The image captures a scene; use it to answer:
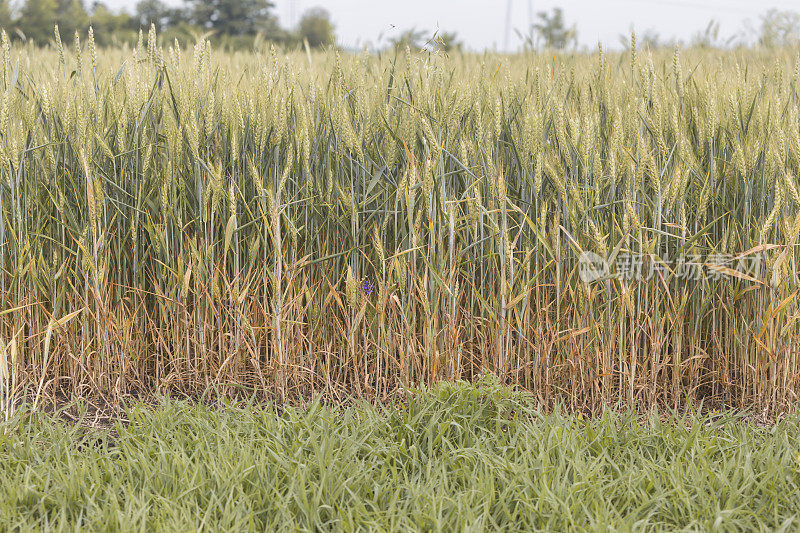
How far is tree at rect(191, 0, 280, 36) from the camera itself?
13633mm

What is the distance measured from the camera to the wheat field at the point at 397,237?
186 cm

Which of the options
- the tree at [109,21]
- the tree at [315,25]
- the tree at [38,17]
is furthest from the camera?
the tree at [315,25]

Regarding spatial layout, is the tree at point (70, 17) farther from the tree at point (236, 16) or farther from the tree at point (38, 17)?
the tree at point (236, 16)

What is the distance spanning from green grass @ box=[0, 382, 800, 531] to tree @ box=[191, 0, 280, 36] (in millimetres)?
13022

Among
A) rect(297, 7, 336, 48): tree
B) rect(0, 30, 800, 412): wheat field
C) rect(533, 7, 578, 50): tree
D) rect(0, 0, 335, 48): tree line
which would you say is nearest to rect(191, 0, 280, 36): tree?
rect(0, 0, 335, 48): tree line

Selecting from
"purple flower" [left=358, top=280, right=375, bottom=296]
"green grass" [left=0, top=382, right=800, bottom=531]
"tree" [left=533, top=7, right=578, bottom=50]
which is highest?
"tree" [left=533, top=7, right=578, bottom=50]

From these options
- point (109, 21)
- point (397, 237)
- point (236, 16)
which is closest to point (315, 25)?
point (236, 16)

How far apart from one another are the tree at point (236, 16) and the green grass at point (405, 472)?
13022mm

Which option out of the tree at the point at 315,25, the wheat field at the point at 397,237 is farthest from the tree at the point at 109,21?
the wheat field at the point at 397,237

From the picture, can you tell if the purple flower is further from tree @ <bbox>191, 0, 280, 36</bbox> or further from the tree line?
tree @ <bbox>191, 0, 280, 36</bbox>

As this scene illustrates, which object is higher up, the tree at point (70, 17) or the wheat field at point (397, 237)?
the tree at point (70, 17)

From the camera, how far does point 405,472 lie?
1.53 meters

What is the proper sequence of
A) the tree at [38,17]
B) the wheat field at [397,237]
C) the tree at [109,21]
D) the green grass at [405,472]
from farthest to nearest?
the tree at [109,21]
the tree at [38,17]
the wheat field at [397,237]
the green grass at [405,472]

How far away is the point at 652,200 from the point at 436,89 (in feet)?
2.28
